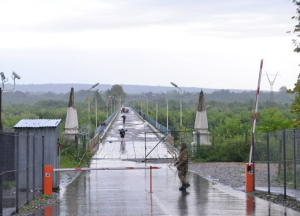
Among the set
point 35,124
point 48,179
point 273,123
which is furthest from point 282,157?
point 273,123

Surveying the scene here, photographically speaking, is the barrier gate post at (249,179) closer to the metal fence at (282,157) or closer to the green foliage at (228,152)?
the metal fence at (282,157)

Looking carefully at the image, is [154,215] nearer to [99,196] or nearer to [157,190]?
[99,196]

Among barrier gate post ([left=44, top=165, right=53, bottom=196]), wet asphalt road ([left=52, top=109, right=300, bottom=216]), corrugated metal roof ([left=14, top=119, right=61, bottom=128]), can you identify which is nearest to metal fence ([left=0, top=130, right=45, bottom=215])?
barrier gate post ([left=44, top=165, right=53, bottom=196])

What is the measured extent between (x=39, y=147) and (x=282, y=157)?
24.4 ft

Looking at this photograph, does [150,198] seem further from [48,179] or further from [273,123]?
[273,123]

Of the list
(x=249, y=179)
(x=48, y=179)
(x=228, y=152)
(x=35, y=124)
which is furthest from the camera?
(x=228, y=152)

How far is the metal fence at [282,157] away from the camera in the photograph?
17062 millimetres

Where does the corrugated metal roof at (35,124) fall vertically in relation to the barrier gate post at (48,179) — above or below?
above

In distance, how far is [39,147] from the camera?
19.8m

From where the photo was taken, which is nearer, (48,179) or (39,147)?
(48,179)

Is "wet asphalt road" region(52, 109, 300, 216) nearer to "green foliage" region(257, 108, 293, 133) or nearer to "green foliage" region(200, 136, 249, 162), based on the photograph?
"green foliage" region(257, 108, 293, 133)

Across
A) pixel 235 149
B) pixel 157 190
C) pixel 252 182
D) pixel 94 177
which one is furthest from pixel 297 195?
pixel 235 149

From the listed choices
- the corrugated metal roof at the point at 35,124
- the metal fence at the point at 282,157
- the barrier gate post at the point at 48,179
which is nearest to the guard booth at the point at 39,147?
the corrugated metal roof at the point at 35,124

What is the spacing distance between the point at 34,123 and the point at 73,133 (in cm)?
1732
